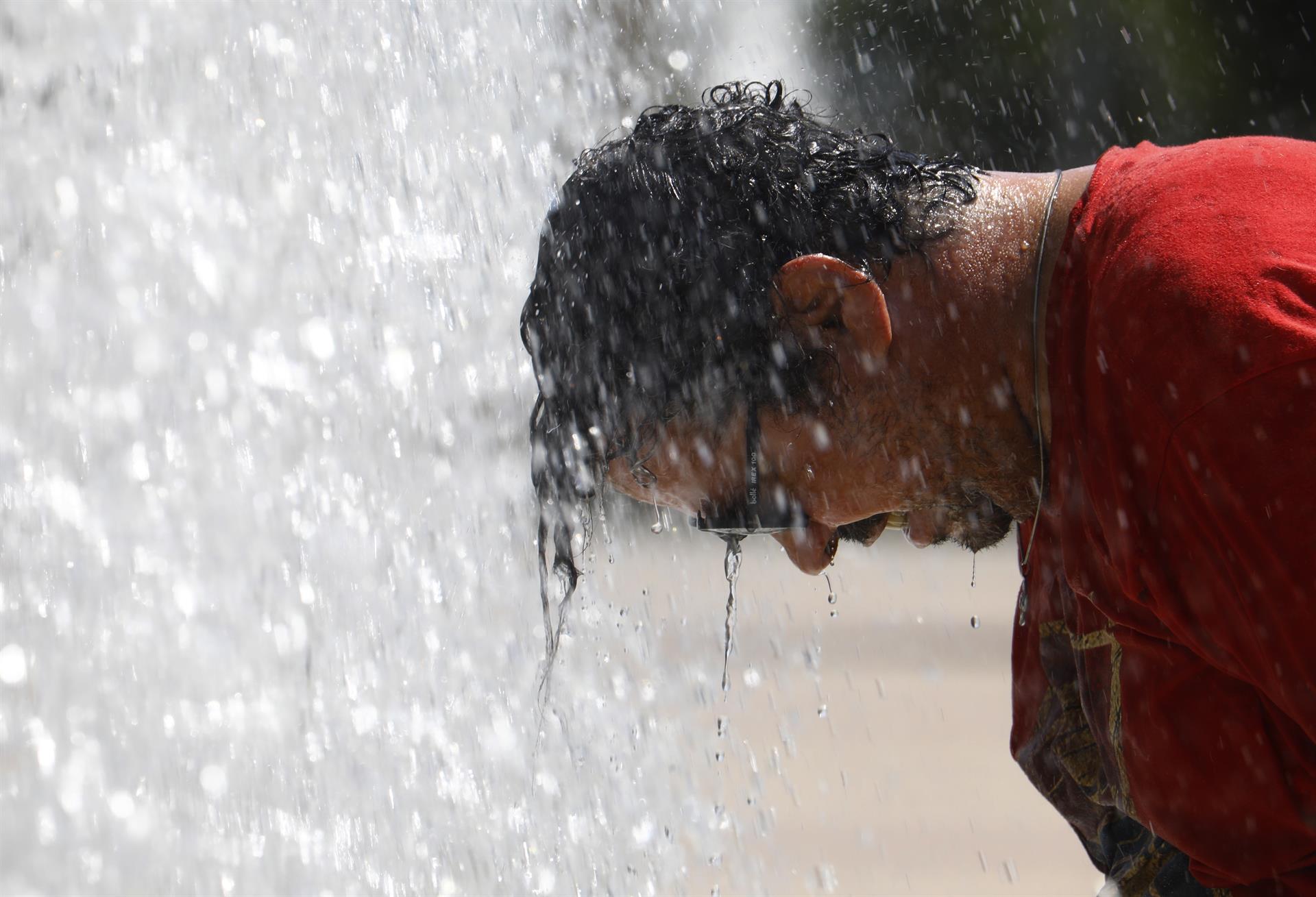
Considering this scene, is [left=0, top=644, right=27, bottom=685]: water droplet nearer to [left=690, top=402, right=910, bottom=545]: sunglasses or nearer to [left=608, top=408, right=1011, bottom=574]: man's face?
[left=608, top=408, right=1011, bottom=574]: man's face

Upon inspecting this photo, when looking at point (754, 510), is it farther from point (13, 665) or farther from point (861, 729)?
point (861, 729)

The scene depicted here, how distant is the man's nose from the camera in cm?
201

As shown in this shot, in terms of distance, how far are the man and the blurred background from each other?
2.22ft

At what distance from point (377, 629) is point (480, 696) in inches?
13.9

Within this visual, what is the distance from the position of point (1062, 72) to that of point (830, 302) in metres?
10.0

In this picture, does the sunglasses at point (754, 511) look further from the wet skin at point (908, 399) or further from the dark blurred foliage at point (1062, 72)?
the dark blurred foliage at point (1062, 72)

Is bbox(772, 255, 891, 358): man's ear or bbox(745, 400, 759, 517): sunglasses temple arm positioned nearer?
bbox(772, 255, 891, 358): man's ear

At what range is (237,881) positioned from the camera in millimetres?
2730

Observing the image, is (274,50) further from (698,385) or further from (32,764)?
(698,385)

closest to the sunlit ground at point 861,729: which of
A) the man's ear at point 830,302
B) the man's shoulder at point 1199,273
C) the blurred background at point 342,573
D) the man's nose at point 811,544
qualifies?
the blurred background at point 342,573

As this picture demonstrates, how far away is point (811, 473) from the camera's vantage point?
76.1 inches

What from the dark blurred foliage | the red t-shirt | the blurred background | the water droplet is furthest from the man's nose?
the dark blurred foliage

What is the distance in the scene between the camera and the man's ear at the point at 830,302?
178 cm

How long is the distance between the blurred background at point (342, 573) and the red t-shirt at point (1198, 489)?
1.18m
